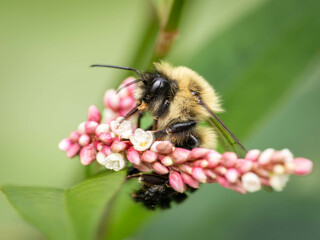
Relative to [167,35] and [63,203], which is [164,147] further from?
[167,35]

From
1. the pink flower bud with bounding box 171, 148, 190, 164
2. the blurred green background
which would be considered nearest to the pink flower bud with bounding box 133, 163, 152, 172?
the pink flower bud with bounding box 171, 148, 190, 164

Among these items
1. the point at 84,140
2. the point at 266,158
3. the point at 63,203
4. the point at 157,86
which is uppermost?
the point at 266,158

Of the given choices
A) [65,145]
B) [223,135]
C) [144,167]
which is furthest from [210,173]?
[65,145]

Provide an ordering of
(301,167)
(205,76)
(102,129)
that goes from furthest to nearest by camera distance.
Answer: (205,76), (102,129), (301,167)

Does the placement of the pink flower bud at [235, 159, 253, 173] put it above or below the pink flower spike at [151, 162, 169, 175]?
above

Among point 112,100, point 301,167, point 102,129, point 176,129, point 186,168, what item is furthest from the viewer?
point 112,100

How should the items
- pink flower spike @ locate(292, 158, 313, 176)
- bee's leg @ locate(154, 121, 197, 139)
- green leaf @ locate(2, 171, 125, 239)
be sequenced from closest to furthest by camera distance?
pink flower spike @ locate(292, 158, 313, 176) → green leaf @ locate(2, 171, 125, 239) → bee's leg @ locate(154, 121, 197, 139)

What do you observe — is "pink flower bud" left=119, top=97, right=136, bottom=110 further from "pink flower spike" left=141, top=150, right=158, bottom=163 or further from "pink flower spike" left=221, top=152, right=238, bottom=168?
"pink flower spike" left=221, top=152, right=238, bottom=168
